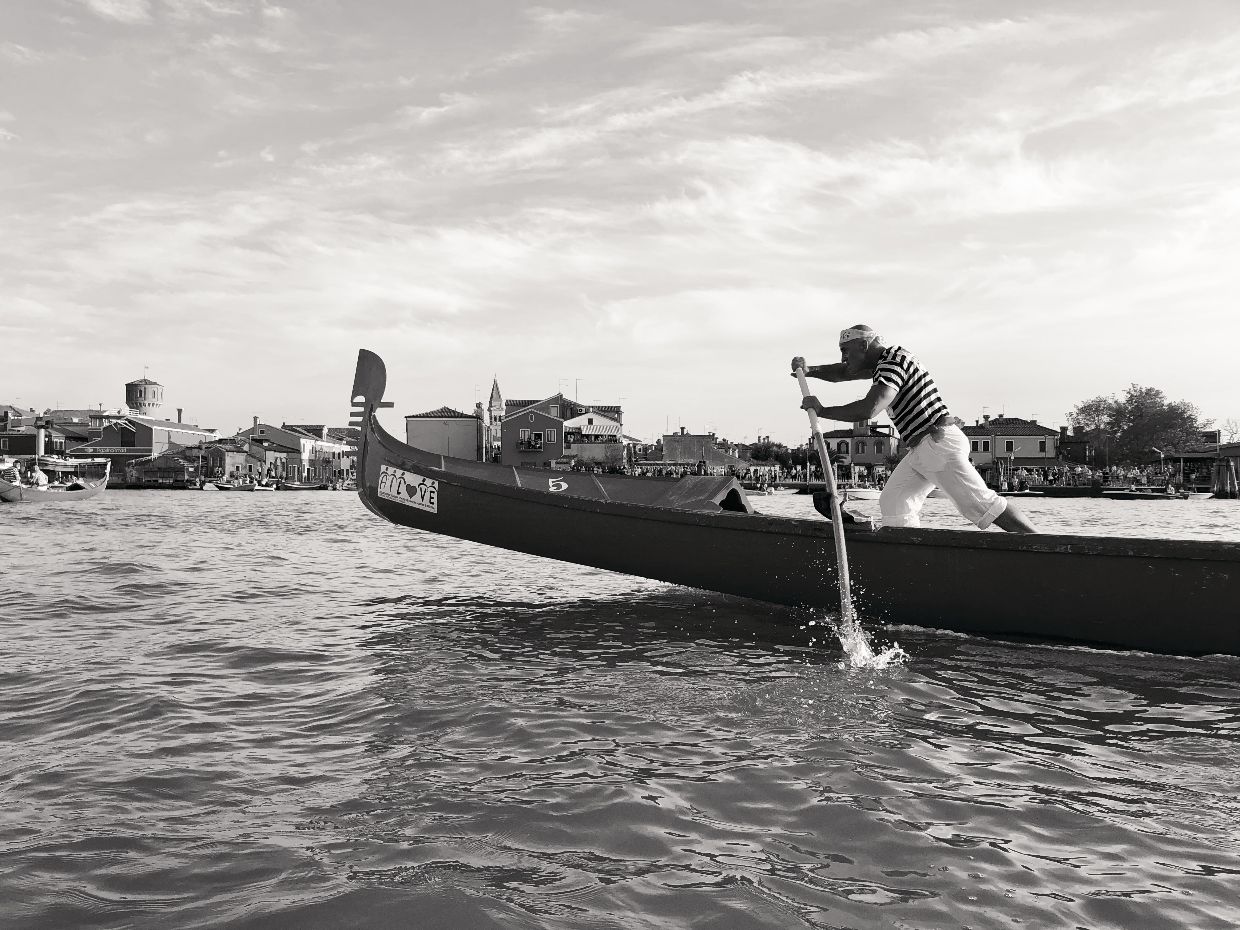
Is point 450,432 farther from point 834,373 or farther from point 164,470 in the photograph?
point 834,373

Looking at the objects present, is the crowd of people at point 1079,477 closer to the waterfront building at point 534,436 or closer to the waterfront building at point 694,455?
the waterfront building at point 694,455

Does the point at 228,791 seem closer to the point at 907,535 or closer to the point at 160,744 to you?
the point at 160,744

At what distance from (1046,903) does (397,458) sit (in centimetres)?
679

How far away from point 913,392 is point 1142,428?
7683cm

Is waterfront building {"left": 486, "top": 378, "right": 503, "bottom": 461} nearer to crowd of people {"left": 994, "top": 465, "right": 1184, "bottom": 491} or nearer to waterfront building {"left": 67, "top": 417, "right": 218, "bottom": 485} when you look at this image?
waterfront building {"left": 67, "top": 417, "right": 218, "bottom": 485}

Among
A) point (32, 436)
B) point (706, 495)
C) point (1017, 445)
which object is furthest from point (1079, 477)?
point (32, 436)

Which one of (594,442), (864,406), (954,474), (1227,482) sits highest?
(594,442)

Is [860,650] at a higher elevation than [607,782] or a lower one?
higher

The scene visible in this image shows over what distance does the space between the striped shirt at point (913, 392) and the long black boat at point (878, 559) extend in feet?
2.34

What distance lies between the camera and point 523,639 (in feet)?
20.5

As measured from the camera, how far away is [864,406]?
18.1 feet

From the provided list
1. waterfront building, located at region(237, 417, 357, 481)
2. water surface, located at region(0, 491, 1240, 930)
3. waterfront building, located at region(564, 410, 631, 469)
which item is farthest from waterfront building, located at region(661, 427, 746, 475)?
water surface, located at region(0, 491, 1240, 930)

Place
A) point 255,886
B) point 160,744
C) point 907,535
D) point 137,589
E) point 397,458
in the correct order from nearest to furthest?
point 255,886, point 160,744, point 907,535, point 397,458, point 137,589

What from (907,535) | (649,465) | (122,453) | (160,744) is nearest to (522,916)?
(160,744)
